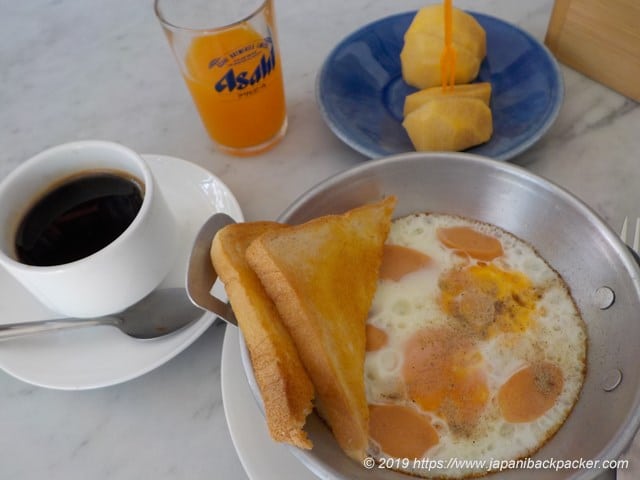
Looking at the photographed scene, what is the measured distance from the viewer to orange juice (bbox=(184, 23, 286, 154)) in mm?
836

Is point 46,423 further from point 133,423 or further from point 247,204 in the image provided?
point 247,204

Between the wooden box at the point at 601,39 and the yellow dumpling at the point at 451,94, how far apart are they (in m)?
0.19

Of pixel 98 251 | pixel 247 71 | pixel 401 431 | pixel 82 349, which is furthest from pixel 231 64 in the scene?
pixel 401 431

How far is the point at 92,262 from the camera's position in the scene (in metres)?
0.62

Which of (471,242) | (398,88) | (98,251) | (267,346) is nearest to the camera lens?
(267,346)

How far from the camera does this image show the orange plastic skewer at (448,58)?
0.87 metres

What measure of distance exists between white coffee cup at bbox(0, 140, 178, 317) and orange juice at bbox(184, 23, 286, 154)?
21 centimetres

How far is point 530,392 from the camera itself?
64 cm

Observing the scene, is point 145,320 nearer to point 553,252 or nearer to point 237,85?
point 237,85

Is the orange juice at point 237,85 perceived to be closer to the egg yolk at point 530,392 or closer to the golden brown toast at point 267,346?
the golden brown toast at point 267,346

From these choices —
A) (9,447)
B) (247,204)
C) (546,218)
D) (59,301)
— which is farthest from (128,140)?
(546,218)

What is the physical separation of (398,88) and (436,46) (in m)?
0.11

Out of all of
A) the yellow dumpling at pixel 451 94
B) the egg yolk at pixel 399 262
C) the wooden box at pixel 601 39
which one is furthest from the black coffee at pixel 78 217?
the wooden box at pixel 601 39

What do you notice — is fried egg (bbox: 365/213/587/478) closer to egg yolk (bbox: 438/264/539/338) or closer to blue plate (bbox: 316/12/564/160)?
egg yolk (bbox: 438/264/539/338)
